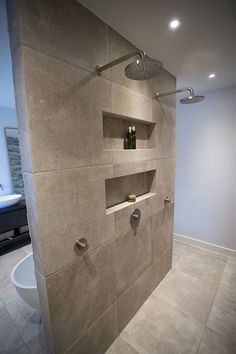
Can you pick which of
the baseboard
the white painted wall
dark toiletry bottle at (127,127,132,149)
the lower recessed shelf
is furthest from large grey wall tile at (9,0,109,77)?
the baseboard

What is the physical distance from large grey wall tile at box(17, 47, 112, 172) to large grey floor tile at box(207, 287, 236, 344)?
170 centimetres

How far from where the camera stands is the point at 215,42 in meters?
1.30

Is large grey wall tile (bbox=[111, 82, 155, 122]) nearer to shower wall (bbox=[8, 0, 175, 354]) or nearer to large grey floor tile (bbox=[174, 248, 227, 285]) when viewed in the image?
Answer: shower wall (bbox=[8, 0, 175, 354])

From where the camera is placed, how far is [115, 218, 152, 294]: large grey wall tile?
1.33 metres

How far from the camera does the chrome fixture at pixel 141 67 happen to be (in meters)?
0.88

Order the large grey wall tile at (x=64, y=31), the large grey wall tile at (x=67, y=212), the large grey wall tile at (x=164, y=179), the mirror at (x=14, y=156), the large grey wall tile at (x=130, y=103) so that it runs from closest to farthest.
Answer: the large grey wall tile at (x=64, y=31) → the large grey wall tile at (x=67, y=212) → the large grey wall tile at (x=130, y=103) → the large grey wall tile at (x=164, y=179) → the mirror at (x=14, y=156)

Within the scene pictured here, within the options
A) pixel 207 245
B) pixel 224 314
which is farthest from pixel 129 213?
pixel 207 245

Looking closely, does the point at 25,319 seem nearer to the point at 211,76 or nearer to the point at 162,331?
the point at 162,331

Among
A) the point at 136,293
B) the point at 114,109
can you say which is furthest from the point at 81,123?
the point at 136,293

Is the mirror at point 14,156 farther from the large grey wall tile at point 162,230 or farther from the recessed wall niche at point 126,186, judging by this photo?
the large grey wall tile at point 162,230

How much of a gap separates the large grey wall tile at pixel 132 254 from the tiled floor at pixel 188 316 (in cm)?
39

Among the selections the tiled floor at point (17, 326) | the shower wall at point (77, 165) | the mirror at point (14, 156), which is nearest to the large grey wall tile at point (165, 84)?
the shower wall at point (77, 165)

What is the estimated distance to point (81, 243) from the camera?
1015 millimetres

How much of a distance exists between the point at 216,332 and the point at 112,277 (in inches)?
39.4
